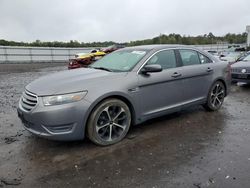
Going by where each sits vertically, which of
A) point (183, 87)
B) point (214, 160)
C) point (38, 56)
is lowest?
point (214, 160)

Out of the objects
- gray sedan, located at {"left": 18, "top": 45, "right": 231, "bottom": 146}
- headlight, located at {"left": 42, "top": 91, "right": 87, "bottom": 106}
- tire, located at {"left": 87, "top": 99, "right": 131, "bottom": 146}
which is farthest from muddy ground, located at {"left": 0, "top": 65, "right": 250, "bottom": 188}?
headlight, located at {"left": 42, "top": 91, "right": 87, "bottom": 106}

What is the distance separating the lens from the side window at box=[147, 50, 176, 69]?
473 centimetres

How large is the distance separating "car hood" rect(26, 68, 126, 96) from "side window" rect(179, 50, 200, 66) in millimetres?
1628

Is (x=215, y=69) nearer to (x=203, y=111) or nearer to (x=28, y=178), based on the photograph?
(x=203, y=111)

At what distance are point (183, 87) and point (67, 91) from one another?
8.05ft

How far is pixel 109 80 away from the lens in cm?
406

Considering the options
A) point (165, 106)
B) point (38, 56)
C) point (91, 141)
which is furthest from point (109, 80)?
point (38, 56)

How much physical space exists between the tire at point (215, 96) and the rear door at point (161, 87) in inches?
44.2

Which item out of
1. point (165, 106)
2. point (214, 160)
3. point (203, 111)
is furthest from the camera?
point (203, 111)

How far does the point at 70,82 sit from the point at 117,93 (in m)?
0.76

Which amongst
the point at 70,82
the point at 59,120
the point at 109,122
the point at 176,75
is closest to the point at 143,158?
the point at 109,122

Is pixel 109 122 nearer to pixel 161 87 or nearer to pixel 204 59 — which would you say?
pixel 161 87

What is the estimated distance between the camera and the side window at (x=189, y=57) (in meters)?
5.24

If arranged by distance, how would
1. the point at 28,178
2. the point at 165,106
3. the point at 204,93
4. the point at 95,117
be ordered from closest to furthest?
the point at 28,178 < the point at 95,117 < the point at 165,106 < the point at 204,93
